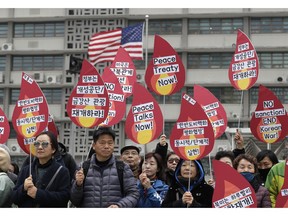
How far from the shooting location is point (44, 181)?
17.0 ft

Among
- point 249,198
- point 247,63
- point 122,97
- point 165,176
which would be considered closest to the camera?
point 249,198

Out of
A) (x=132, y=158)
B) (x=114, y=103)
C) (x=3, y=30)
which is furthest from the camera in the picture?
(x=3, y=30)

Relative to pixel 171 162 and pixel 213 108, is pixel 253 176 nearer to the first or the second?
pixel 171 162

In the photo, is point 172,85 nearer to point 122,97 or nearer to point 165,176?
point 122,97

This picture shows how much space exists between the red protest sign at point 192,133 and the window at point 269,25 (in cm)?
2075

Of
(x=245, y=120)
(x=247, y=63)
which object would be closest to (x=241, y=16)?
(x=245, y=120)

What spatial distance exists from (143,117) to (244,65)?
2636 mm

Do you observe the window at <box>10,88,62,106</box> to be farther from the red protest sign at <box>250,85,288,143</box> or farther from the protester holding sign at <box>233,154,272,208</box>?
the protester holding sign at <box>233,154,272,208</box>

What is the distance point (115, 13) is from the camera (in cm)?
2617

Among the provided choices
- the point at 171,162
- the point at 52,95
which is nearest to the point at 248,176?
the point at 171,162

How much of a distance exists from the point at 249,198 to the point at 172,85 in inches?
122

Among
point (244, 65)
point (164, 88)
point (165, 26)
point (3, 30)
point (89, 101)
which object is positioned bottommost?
point (89, 101)

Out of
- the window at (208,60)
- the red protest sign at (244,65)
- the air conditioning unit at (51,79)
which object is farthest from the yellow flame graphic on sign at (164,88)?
the air conditioning unit at (51,79)

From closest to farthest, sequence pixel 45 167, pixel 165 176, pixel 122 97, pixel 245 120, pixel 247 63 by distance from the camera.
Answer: pixel 45 167 → pixel 165 176 → pixel 122 97 → pixel 247 63 → pixel 245 120
